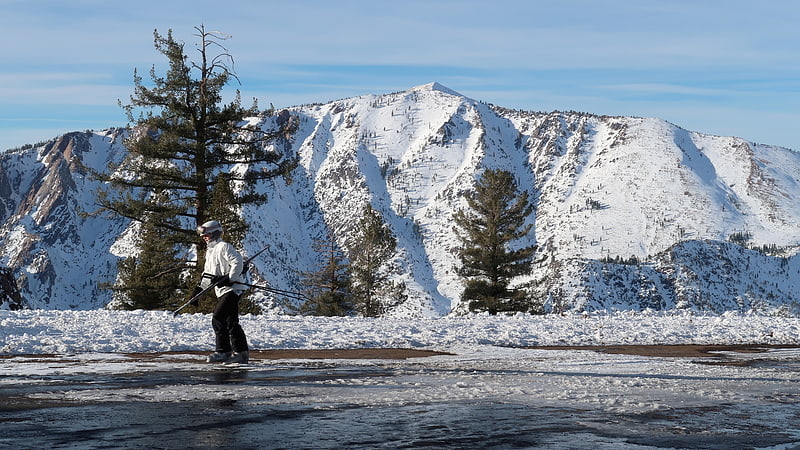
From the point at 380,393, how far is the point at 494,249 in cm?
4561

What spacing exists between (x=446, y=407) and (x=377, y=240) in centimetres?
5342

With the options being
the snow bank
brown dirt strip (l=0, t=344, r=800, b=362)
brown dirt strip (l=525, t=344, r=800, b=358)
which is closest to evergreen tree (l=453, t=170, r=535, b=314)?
the snow bank

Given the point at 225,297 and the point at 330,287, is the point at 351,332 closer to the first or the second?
the point at 225,297

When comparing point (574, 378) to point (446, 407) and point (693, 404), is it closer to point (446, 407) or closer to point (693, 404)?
point (693, 404)

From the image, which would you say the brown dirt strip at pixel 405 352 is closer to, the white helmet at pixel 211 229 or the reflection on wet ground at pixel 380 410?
the white helmet at pixel 211 229

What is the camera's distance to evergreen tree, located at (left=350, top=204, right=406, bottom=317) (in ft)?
204

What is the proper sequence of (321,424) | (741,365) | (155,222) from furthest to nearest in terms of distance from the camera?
(155,222) → (741,365) → (321,424)

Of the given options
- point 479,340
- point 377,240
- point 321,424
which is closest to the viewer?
point 321,424

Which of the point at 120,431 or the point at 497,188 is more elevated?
the point at 497,188

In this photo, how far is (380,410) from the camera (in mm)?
8242

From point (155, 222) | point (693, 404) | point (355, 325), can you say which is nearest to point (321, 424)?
point (693, 404)

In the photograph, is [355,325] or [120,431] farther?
[355,325]

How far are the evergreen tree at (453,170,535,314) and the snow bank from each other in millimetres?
29280

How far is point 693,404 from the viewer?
29.7ft
